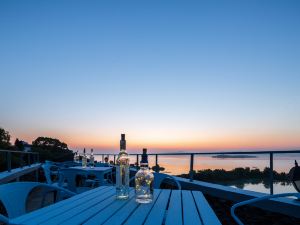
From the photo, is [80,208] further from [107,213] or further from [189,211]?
[189,211]

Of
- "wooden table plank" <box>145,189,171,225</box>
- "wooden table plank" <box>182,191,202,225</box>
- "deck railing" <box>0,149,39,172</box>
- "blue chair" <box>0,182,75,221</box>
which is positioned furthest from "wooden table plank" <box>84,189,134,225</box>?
"deck railing" <box>0,149,39,172</box>

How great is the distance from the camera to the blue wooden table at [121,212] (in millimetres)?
1333

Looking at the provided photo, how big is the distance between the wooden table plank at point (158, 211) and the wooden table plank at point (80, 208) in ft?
1.00

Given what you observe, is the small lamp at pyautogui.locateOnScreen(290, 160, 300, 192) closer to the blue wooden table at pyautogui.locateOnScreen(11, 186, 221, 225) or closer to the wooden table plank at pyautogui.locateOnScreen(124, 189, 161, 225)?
the blue wooden table at pyautogui.locateOnScreen(11, 186, 221, 225)

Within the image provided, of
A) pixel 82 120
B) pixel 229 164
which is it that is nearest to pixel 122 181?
pixel 229 164

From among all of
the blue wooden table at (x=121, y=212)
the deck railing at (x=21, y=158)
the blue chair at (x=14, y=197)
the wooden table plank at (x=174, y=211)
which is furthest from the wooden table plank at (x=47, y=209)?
the deck railing at (x=21, y=158)

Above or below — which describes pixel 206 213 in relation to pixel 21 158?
Result: above

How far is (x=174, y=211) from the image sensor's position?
1586mm

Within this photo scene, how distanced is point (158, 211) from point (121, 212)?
18 centimetres

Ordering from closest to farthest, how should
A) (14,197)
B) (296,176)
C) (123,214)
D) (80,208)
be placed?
(123,214)
(80,208)
(14,197)
(296,176)

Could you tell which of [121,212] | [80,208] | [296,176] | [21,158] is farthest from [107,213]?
[21,158]

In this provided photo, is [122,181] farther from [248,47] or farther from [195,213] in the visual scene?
[248,47]

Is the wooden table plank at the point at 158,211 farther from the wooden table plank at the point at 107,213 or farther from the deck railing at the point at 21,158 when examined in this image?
the deck railing at the point at 21,158

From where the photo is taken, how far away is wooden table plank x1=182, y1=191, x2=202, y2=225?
1.38 meters
